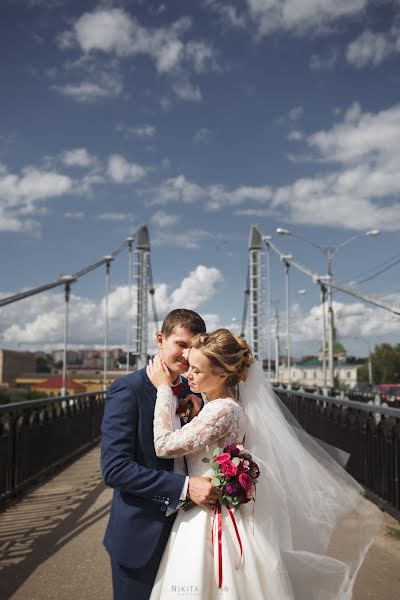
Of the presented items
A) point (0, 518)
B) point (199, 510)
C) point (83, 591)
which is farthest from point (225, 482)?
point (0, 518)

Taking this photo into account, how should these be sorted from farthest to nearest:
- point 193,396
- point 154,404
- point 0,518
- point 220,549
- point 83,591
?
1. point 0,518
2. point 83,591
3. point 193,396
4. point 154,404
5. point 220,549

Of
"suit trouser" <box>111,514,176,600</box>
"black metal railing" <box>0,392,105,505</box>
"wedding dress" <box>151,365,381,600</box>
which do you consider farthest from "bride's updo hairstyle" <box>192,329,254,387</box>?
"black metal railing" <box>0,392,105,505</box>

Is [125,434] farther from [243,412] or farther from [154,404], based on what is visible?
[243,412]

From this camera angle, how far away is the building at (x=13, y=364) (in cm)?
9178

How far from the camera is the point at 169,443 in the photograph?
2223 millimetres

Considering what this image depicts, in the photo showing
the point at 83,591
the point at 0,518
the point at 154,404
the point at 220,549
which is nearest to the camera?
the point at 220,549

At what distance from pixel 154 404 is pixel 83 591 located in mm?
2149

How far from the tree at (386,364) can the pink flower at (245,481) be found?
91.6m

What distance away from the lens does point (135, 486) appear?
220 cm

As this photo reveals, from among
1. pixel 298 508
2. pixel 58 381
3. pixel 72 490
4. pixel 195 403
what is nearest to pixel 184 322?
pixel 195 403

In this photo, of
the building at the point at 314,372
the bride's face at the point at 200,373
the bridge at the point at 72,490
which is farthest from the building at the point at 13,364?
the bride's face at the point at 200,373

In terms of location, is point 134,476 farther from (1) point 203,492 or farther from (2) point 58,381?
(2) point 58,381

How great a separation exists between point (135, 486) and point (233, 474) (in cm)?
35

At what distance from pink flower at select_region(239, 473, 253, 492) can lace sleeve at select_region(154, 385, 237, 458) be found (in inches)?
7.3
